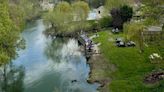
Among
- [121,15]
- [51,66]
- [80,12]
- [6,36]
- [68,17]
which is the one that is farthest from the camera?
[80,12]

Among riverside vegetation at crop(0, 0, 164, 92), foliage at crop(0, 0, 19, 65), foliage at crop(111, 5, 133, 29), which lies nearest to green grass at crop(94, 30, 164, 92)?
riverside vegetation at crop(0, 0, 164, 92)

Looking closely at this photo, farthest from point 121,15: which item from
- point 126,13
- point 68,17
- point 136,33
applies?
point 136,33

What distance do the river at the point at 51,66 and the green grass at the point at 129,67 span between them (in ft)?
13.4

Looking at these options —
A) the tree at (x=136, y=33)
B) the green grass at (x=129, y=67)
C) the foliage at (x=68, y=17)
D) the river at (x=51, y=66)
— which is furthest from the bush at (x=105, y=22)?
the tree at (x=136, y=33)

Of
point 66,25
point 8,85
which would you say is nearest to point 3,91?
point 8,85

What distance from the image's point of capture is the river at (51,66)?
54.8 meters

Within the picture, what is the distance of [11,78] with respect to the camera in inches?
2331

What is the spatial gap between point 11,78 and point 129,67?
19349mm

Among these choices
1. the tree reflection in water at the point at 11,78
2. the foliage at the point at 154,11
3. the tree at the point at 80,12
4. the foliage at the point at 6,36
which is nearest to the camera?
the foliage at the point at 154,11

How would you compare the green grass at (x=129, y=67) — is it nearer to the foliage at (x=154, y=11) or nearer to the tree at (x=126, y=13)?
the foliage at (x=154, y=11)

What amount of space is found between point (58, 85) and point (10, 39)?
11.9 m

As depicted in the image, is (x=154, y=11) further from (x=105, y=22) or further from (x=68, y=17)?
(x=68, y=17)

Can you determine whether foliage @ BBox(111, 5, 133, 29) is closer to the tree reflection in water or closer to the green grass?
the green grass

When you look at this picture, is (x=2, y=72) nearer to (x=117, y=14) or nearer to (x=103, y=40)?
(x=103, y=40)
